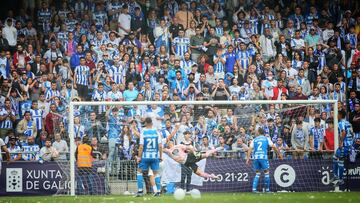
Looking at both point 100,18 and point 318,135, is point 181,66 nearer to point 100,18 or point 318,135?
point 100,18

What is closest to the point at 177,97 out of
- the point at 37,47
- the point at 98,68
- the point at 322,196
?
the point at 98,68

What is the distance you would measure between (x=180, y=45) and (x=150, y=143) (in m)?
8.46

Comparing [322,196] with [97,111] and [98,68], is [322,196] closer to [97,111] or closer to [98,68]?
[97,111]

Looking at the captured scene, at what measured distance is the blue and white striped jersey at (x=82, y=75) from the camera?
28.8 meters

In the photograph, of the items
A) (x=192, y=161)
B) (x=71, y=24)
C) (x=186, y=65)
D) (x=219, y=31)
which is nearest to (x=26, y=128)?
(x=71, y=24)

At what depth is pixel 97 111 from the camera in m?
24.9

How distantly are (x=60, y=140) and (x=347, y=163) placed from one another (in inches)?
315

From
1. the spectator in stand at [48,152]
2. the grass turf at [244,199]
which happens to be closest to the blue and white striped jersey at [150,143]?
the grass turf at [244,199]

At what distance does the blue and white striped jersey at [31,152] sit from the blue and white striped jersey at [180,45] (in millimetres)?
6558

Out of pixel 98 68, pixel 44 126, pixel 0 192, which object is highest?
pixel 98 68

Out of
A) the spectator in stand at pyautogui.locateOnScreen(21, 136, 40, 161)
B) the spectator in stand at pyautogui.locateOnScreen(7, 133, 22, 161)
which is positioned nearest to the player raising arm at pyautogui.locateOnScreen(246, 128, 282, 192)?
the spectator in stand at pyautogui.locateOnScreen(21, 136, 40, 161)

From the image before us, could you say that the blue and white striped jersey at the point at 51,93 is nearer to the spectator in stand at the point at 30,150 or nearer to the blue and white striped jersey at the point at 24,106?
the blue and white striped jersey at the point at 24,106

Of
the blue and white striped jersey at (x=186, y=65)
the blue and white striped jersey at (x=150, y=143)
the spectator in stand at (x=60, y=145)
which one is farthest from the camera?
the blue and white striped jersey at (x=186, y=65)

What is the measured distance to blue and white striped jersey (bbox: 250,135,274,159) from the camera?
23.9 m
